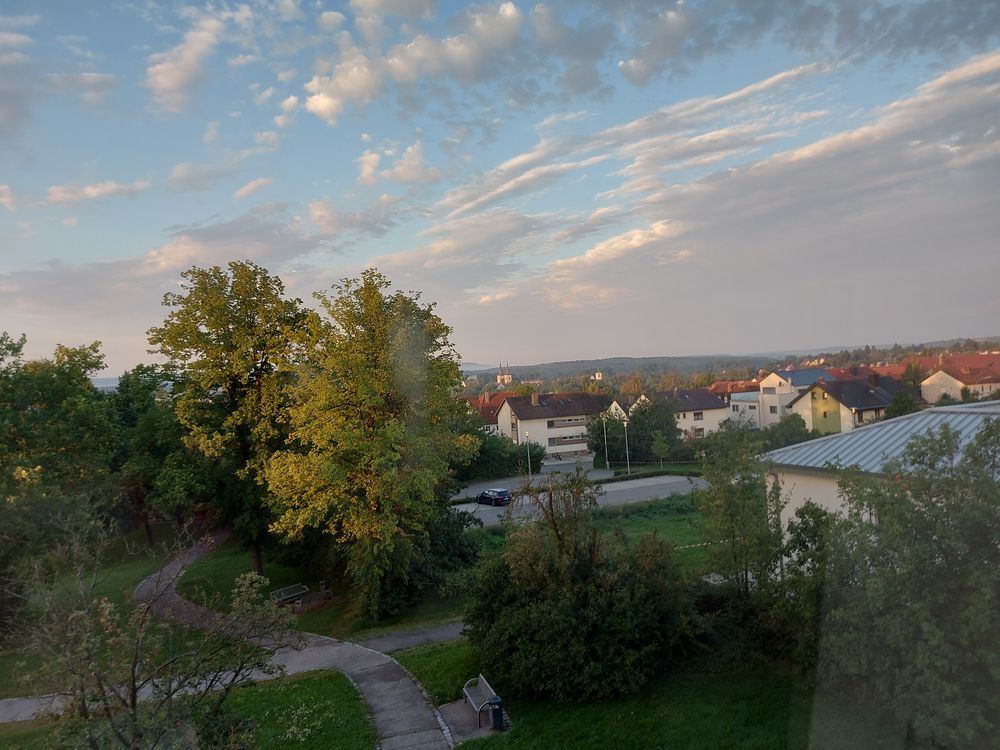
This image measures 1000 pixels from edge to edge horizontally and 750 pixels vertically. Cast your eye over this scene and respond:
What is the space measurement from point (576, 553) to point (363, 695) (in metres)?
5.06

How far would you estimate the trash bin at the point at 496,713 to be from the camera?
1030 cm

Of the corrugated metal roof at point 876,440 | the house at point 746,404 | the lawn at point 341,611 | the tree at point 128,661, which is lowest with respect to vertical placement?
the lawn at point 341,611

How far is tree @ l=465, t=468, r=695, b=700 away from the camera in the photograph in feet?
34.4

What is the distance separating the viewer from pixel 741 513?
10.7m

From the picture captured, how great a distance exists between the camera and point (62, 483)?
20156mm

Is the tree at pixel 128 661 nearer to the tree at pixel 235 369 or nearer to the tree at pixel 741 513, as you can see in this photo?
the tree at pixel 741 513

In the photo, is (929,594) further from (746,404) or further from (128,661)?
(746,404)

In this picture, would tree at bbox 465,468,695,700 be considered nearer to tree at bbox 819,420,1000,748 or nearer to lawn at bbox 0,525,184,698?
tree at bbox 819,420,1000,748

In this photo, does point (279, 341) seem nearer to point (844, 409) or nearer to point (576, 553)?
point (576, 553)

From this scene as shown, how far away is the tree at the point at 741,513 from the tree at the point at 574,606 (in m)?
0.92

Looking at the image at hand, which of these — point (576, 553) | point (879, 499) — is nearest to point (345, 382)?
point (576, 553)

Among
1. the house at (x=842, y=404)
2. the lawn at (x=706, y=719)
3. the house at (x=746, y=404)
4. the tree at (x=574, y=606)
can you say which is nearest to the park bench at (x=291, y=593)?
the tree at (x=574, y=606)

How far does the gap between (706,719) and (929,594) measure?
3700 mm

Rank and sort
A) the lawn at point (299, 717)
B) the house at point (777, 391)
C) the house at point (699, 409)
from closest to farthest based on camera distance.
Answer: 1. the lawn at point (299, 717)
2. the house at point (699, 409)
3. the house at point (777, 391)
